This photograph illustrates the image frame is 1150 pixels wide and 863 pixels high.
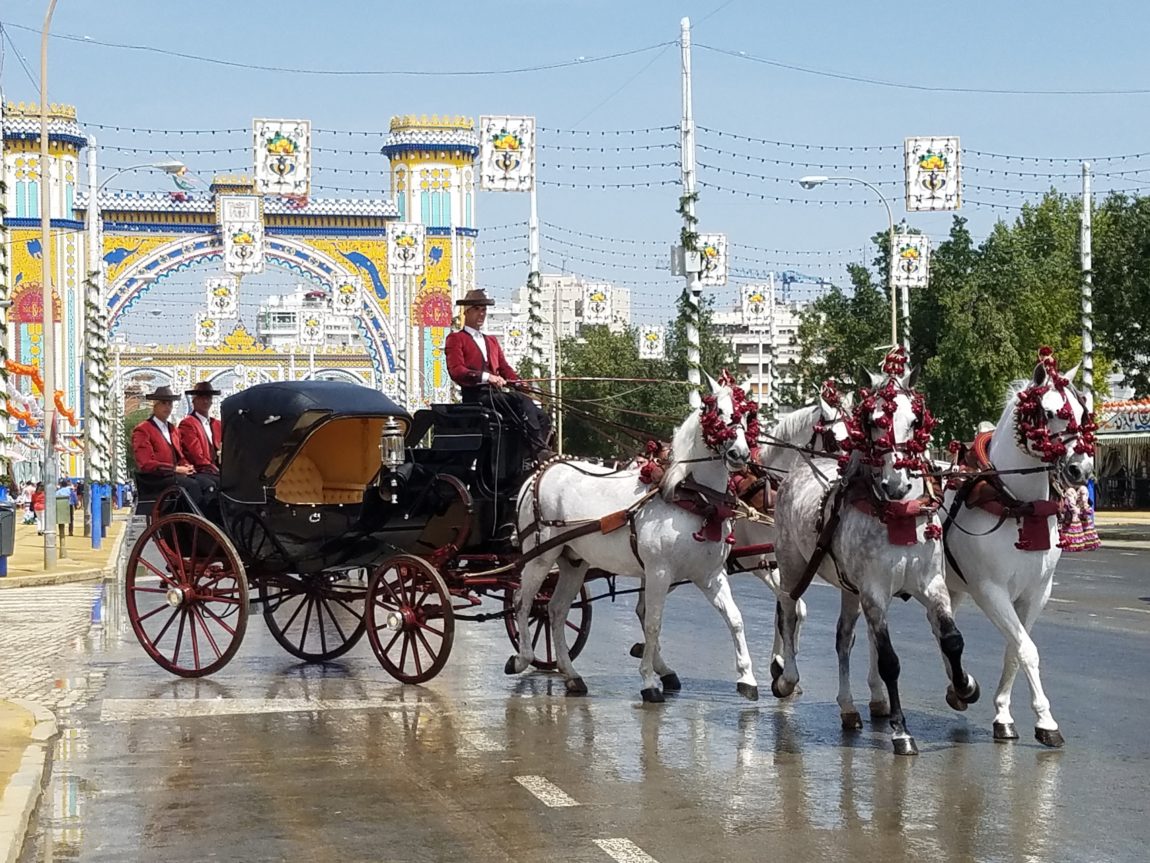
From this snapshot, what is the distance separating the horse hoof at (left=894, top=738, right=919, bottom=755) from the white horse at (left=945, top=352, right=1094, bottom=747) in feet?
2.34

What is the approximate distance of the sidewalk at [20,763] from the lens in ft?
25.3

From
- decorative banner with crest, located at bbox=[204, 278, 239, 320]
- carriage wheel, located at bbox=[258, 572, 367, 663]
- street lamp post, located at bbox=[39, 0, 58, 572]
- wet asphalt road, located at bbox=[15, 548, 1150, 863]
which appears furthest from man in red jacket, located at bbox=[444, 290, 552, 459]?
decorative banner with crest, located at bbox=[204, 278, 239, 320]

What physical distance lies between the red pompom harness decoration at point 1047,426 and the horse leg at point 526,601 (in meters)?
4.25

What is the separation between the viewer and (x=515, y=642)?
13984 mm

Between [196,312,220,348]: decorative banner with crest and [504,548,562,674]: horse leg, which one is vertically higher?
[196,312,220,348]: decorative banner with crest

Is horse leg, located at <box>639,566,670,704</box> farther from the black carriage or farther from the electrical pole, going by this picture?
the electrical pole

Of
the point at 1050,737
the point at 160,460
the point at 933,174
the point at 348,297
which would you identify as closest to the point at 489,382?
the point at 160,460

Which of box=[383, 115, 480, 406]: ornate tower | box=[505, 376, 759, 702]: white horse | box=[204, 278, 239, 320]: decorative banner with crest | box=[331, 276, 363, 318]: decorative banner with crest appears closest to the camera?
box=[505, 376, 759, 702]: white horse

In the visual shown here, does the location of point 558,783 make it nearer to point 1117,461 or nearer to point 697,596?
point 697,596

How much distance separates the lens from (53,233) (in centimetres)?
6194

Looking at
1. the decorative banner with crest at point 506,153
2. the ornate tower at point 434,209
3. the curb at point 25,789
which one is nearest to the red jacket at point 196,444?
the curb at point 25,789

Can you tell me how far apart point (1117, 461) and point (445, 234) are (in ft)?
86.3

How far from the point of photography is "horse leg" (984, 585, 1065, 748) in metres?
9.70

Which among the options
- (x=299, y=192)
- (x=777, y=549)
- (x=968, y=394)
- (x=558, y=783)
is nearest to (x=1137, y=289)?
(x=968, y=394)
